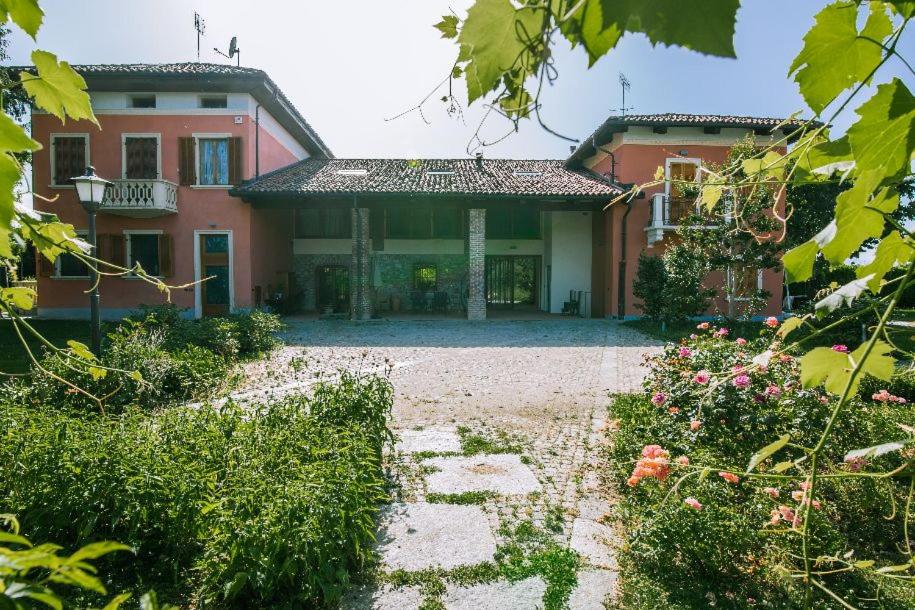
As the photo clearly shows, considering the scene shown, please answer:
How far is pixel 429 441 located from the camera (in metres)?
4.96

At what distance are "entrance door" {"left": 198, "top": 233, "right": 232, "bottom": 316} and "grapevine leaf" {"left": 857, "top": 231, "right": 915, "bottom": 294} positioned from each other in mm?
17096

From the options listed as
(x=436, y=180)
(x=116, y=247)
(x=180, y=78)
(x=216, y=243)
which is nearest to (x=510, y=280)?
(x=436, y=180)

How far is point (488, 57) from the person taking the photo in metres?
0.68

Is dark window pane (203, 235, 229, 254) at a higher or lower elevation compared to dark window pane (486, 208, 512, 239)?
lower

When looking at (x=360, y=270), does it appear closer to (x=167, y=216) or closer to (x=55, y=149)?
(x=167, y=216)

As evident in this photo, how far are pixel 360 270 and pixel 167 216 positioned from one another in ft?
19.5

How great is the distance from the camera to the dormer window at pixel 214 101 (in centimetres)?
1583

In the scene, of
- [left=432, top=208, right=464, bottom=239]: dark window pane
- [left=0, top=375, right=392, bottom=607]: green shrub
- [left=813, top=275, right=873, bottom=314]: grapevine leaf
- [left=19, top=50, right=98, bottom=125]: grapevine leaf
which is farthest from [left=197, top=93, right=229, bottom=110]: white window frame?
[left=813, top=275, right=873, bottom=314]: grapevine leaf

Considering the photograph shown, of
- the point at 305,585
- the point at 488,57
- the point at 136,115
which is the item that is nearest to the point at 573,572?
the point at 305,585

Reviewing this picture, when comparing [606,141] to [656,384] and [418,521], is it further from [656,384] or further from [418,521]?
[418,521]

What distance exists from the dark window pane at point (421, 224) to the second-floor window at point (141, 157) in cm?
856

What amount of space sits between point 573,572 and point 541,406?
3.68 m

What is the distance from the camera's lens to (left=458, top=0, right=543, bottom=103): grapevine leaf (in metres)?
0.63

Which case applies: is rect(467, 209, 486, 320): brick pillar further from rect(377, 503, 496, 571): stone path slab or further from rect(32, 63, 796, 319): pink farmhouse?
rect(377, 503, 496, 571): stone path slab
